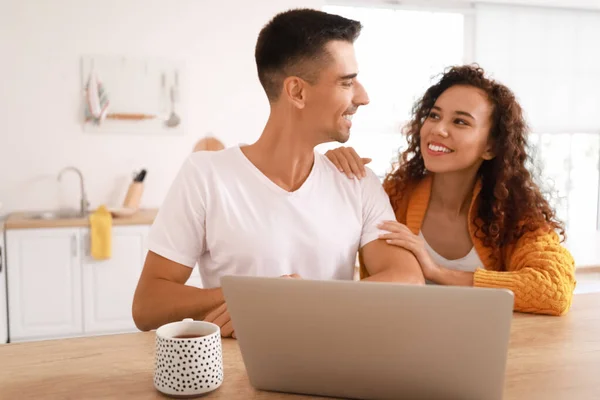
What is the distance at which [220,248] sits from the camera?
5.30 feet

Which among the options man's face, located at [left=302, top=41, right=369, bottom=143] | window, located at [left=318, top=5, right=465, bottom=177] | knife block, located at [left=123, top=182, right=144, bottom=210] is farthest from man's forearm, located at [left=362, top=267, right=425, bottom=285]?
window, located at [left=318, top=5, right=465, bottom=177]

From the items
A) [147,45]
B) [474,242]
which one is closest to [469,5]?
[147,45]

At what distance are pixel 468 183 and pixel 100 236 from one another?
225 cm

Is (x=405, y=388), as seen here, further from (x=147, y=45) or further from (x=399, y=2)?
(x=399, y=2)

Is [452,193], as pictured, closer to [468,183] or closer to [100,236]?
[468,183]

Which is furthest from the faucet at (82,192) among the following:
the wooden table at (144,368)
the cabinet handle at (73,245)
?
the wooden table at (144,368)

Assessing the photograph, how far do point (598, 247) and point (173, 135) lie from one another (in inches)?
112

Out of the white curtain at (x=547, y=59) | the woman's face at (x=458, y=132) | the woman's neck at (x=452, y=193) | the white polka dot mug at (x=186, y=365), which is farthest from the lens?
the white curtain at (x=547, y=59)

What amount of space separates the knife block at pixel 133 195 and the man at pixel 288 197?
245cm

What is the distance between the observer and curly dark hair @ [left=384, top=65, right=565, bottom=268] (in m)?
1.93

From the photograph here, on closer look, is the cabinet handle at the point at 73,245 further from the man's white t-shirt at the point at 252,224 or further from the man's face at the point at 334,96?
the man's face at the point at 334,96

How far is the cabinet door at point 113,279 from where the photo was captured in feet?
11.9

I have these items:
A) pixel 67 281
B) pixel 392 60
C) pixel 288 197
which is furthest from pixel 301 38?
pixel 392 60

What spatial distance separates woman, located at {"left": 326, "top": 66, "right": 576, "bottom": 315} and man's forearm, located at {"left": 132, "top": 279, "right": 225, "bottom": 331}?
0.58 m
